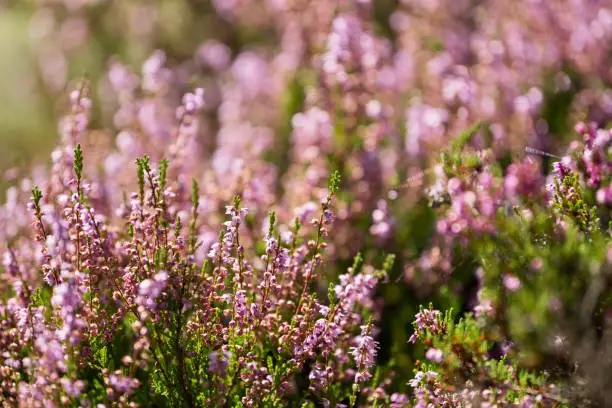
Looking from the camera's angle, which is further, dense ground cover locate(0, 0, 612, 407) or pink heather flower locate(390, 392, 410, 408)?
pink heather flower locate(390, 392, 410, 408)

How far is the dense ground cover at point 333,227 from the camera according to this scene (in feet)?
8.50

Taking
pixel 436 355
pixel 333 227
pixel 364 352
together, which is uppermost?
pixel 333 227

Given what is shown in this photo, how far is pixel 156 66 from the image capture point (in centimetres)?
436

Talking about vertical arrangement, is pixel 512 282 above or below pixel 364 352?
above

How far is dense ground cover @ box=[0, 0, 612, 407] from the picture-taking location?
8.50 feet

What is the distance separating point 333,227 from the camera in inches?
177

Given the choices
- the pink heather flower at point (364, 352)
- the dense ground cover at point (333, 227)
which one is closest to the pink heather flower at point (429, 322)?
the dense ground cover at point (333, 227)

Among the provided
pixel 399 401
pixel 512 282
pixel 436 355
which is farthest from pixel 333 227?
pixel 436 355

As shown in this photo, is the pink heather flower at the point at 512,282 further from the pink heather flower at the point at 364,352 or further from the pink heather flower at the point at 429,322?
the pink heather flower at the point at 364,352

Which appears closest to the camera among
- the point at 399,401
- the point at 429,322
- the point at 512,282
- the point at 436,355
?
the point at 436,355

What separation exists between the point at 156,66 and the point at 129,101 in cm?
116

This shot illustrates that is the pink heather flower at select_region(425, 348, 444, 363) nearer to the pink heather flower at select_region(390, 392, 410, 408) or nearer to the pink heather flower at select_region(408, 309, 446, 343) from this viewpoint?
the pink heather flower at select_region(408, 309, 446, 343)

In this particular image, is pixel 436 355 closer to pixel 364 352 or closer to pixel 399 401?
pixel 364 352

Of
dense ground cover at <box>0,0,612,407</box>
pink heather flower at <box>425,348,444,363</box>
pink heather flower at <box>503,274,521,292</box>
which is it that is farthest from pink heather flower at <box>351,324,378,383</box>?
pink heather flower at <box>503,274,521,292</box>
